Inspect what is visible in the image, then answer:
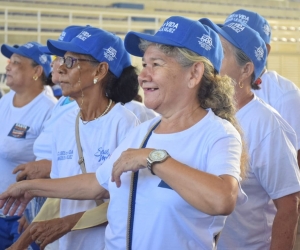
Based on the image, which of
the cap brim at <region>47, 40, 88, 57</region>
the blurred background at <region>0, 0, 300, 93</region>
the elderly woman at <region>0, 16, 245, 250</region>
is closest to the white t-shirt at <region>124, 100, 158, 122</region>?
the cap brim at <region>47, 40, 88, 57</region>

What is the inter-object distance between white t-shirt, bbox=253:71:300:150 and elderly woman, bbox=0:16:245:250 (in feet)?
4.68

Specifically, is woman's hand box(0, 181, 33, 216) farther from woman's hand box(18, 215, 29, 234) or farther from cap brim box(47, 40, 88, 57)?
woman's hand box(18, 215, 29, 234)

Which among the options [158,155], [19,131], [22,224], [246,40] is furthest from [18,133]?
[158,155]

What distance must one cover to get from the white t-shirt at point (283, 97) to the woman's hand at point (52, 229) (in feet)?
4.65

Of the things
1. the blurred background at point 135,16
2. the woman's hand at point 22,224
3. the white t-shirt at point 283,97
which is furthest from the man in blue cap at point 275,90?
the blurred background at point 135,16

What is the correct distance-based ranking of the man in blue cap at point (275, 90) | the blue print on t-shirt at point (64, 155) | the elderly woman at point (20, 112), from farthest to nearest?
1. the elderly woman at point (20, 112)
2. the man in blue cap at point (275, 90)
3. the blue print on t-shirt at point (64, 155)

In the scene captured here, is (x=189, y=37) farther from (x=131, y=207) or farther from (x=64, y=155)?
(x=64, y=155)

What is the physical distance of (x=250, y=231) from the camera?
2.72 metres

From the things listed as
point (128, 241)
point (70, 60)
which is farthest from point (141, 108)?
point (128, 241)

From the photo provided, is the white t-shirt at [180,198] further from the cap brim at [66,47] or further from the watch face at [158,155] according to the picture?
the cap brim at [66,47]

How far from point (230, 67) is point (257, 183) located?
522mm

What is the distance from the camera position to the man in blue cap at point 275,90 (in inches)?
145

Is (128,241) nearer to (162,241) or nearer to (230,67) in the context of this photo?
(162,241)

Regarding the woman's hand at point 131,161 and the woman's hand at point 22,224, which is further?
the woman's hand at point 22,224
